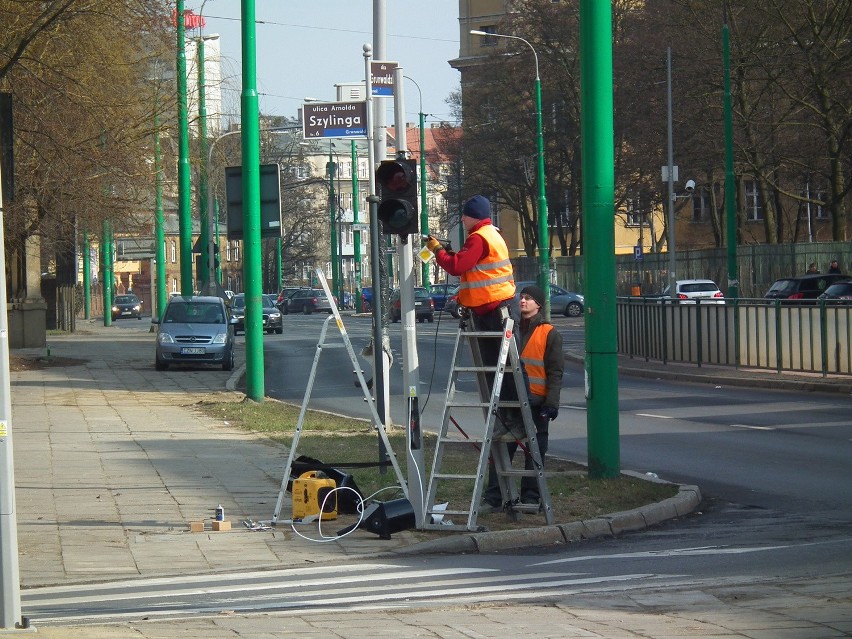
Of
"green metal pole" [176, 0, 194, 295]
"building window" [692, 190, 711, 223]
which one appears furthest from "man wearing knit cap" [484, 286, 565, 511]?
"building window" [692, 190, 711, 223]

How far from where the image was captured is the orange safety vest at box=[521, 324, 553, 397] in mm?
10648

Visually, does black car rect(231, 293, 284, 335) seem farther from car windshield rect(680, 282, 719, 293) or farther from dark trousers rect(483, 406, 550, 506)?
dark trousers rect(483, 406, 550, 506)

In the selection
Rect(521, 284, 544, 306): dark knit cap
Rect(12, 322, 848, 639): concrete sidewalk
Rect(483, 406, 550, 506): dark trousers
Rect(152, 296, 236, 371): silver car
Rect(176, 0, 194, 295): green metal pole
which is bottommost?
Rect(12, 322, 848, 639): concrete sidewalk

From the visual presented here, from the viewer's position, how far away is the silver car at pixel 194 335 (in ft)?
95.5

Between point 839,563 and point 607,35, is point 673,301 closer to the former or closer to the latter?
point 607,35

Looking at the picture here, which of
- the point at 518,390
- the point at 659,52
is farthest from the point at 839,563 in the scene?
the point at 659,52

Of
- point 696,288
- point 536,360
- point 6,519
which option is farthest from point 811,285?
point 6,519

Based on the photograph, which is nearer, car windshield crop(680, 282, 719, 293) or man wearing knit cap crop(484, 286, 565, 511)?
man wearing knit cap crop(484, 286, 565, 511)

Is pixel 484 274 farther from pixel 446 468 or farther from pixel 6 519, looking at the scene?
pixel 6 519

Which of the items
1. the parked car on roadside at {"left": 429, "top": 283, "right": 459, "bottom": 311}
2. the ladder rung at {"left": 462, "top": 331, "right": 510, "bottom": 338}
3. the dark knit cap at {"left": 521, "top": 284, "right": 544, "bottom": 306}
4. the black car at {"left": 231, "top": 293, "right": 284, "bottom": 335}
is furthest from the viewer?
the parked car on roadside at {"left": 429, "top": 283, "right": 459, "bottom": 311}

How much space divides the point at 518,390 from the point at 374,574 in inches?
76.3

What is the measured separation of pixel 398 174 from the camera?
9609 millimetres

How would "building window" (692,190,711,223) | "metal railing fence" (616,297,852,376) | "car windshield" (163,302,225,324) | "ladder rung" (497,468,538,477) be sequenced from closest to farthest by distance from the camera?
"ladder rung" (497,468,538,477) < "metal railing fence" (616,297,852,376) < "car windshield" (163,302,225,324) < "building window" (692,190,711,223)

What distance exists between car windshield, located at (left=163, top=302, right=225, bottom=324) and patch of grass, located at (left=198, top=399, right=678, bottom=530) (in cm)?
1103
